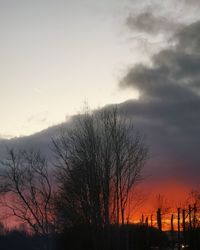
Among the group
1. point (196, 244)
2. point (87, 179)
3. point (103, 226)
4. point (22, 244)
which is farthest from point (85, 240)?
point (22, 244)

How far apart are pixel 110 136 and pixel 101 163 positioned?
2302 millimetres

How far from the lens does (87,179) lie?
4319cm

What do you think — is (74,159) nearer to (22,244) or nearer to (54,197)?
(54,197)

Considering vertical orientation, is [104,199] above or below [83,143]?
below

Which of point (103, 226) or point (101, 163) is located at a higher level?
point (101, 163)

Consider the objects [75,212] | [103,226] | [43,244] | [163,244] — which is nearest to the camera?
[103,226]

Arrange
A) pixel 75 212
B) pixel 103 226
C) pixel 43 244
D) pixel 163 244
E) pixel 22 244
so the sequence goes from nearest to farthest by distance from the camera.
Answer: pixel 103 226 < pixel 75 212 < pixel 163 244 < pixel 43 244 < pixel 22 244

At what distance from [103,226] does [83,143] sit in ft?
22.8

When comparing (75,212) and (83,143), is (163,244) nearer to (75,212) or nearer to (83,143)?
(75,212)

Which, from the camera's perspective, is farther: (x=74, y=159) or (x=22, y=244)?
(x=22, y=244)

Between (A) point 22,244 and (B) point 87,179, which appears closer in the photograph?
(B) point 87,179

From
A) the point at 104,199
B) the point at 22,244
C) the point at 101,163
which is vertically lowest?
the point at 22,244

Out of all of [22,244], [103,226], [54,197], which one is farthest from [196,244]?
[22,244]

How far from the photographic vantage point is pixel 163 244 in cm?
4953
